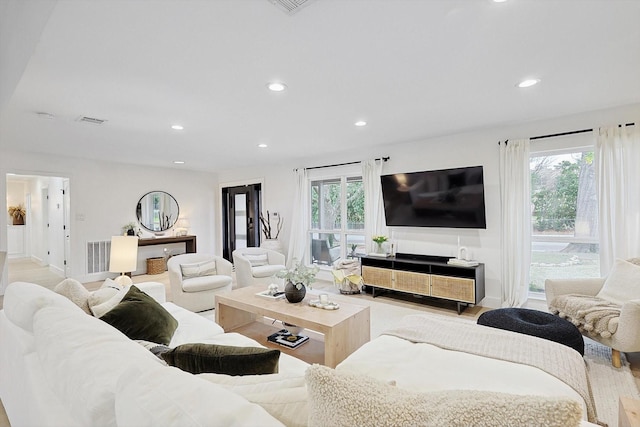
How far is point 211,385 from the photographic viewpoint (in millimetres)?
819

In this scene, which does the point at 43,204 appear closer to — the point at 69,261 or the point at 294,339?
the point at 69,261

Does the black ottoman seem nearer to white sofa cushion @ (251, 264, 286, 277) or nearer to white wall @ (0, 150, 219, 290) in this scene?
white sofa cushion @ (251, 264, 286, 277)

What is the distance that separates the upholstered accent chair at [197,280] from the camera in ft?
12.8

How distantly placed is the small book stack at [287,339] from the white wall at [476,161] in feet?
8.43

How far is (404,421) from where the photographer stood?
71cm

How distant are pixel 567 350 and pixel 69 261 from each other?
725 centimetres

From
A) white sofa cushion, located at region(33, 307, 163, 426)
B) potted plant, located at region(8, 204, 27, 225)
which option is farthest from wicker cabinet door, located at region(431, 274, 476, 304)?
potted plant, located at region(8, 204, 27, 225)

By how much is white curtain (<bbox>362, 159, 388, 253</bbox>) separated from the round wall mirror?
454 cm

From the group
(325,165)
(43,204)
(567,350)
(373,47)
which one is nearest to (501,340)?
(567,350)

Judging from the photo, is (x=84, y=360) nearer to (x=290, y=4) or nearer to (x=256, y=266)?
(x=290, y=4)

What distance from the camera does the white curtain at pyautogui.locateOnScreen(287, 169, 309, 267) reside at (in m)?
6.16

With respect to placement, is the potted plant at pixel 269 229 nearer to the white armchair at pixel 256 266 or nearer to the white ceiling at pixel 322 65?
the white armchair at pixel 256 266

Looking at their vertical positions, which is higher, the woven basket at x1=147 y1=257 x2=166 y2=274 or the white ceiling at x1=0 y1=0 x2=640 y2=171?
the white ceiling at x1=0 y1=0 x2=640 y2=171

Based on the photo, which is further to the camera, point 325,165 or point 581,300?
point 325,165
